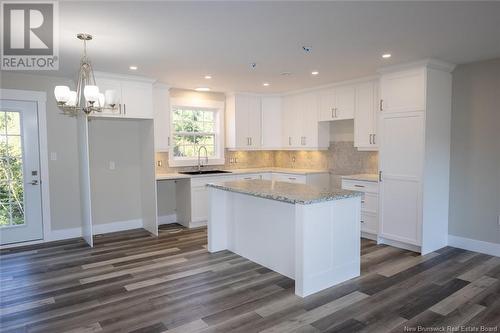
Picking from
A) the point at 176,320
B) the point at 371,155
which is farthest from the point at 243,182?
the point at 371,155

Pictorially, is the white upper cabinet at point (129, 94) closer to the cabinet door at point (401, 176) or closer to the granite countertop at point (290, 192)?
the granite countertop at point (290, 192)

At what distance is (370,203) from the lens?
4.86m

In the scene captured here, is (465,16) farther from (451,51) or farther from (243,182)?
(243,182)

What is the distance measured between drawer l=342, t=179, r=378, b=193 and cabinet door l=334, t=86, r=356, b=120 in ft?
3.53

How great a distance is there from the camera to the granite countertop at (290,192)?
3.07 meters

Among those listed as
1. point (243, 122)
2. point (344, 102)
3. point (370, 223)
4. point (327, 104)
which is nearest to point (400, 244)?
point (370, 223)

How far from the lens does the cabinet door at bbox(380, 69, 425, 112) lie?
4.17 metres

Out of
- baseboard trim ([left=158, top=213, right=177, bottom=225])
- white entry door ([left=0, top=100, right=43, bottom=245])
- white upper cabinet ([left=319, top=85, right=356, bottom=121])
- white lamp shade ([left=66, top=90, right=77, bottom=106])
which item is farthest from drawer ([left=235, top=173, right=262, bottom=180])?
white lamp shade ([left=66, top=90, right=77, bottom=106])

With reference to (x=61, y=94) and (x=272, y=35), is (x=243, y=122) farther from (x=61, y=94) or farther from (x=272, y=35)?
(x=61, y=94)

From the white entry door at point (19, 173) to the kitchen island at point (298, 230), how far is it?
262 centimetres

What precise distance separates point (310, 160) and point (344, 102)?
5.01 ft

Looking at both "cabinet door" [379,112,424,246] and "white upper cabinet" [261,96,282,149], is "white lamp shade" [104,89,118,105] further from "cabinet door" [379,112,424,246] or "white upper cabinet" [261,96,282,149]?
"white upper cabinet" [261,96,282,149]

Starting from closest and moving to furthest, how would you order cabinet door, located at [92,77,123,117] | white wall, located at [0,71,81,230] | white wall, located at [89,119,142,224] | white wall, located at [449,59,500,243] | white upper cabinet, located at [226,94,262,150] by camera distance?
white wall, located at [449,59,500,243] → cabinet door, located at [92,77,123,117] → white wall, located at [0,71,81,230] → white wall, located at [89,119,142,224] → white upper cabinet, located at [226,94,262,150]

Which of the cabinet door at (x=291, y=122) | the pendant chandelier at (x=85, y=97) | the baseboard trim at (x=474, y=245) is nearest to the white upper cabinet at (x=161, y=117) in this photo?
the pendant chandelier at (x=85, y=97)
